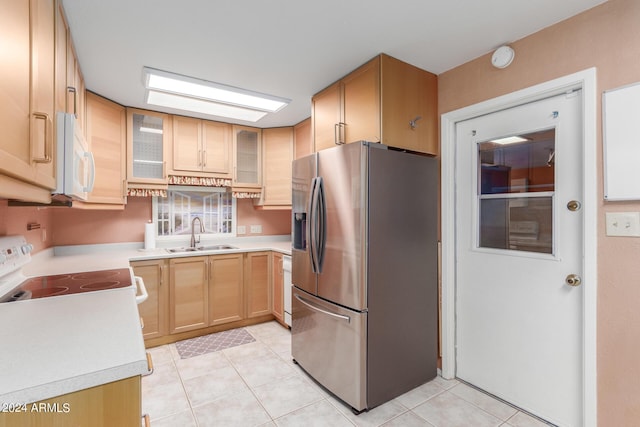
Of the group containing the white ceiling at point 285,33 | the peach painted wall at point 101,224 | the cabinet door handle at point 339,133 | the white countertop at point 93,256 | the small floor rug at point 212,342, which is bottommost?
the small floor rug at point 212,342

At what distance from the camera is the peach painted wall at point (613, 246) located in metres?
1.48

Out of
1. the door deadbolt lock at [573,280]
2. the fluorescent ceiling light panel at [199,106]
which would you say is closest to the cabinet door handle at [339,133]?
the fluorescent ceiling light panel at [199,106]

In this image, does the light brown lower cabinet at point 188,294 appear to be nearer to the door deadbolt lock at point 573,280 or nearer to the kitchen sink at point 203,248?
the kitchen sink at point 203,248

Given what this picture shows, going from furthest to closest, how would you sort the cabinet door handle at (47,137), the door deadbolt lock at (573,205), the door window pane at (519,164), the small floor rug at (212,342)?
1. the small floor rug at (212,342)
2. the door window pane at (519,164)
3. the door deadbolt lock at (573,205)
4. the cabinet door handle at (47,137)

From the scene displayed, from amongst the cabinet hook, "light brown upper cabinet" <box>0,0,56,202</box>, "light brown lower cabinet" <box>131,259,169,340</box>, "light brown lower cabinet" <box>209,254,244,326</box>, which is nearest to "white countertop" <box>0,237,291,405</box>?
"light brown upper cabinet" <box>0,0,56,202</box>

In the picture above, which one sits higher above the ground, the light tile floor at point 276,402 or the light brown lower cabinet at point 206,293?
the light brown lower cabinet at point 206,293

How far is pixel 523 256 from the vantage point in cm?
192

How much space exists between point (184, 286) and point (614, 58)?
137 inches

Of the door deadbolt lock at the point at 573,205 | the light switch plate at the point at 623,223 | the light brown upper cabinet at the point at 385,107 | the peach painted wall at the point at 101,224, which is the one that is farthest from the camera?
the peach painted wall at the point at 101,224

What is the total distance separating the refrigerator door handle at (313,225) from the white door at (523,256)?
1.06 m

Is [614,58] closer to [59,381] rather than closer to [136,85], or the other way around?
[59,381]

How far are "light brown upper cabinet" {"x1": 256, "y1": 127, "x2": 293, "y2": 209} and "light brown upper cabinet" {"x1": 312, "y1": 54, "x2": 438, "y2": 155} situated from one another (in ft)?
4.03

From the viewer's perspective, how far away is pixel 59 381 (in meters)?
0.73

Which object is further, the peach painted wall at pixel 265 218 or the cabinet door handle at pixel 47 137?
the peach painted wall at pixel 265 218
